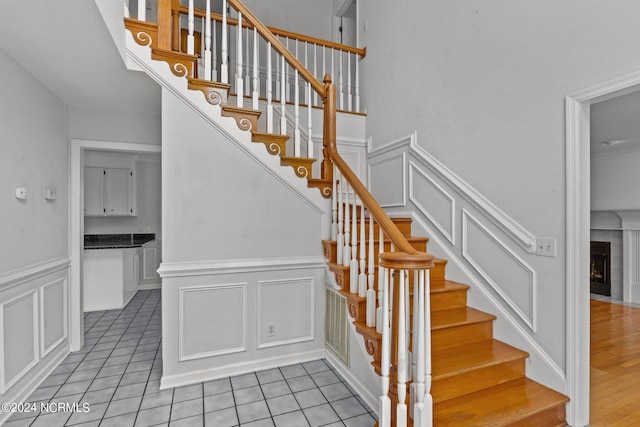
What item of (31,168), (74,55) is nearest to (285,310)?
(31,168)

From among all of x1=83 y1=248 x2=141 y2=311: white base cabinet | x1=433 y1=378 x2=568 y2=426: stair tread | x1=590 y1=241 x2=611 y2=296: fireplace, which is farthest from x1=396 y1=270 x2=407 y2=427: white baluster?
x1=590 y1=241 x2=611 y2=296: fireplace

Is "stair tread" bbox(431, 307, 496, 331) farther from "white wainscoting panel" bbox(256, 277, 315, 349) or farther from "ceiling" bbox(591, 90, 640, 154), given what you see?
"ceiling" bbox(591, 90, 640, 154)

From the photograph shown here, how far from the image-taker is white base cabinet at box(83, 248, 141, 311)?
14.1 ft

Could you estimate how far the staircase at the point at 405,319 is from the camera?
5.31ft

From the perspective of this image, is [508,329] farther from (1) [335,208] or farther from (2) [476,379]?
(1) [335,208]

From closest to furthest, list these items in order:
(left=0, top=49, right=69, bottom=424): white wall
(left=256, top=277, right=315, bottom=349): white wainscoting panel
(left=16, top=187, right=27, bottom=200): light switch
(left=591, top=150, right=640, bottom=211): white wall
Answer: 1. (left=0, top=49, right=69, bottom=424): white wall
2. (left=16, top=187, right=27, bottom=200): light switch
3. (left=256, top=277, right=315, bottom=349): white wainscoting panel
4. (left=591, top=150, right=640, bottom=211): white wall

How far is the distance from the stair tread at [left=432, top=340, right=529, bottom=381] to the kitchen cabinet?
18.0ft

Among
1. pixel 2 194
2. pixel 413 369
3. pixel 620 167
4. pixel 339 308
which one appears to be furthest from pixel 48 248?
A: pixel 620 167

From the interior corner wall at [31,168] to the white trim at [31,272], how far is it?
0.13 ft

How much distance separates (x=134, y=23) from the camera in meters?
2.31

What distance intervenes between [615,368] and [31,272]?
185 inches

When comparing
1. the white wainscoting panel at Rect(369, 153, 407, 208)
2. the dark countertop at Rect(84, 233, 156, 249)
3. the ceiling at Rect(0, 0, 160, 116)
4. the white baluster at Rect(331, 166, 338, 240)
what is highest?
the ceiling at Rect(0, 0, 160, 116)

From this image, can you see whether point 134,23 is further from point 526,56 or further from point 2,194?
point 526,56

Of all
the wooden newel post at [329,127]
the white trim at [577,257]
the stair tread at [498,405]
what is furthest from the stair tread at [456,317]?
the wooden newel post at [329,127]
